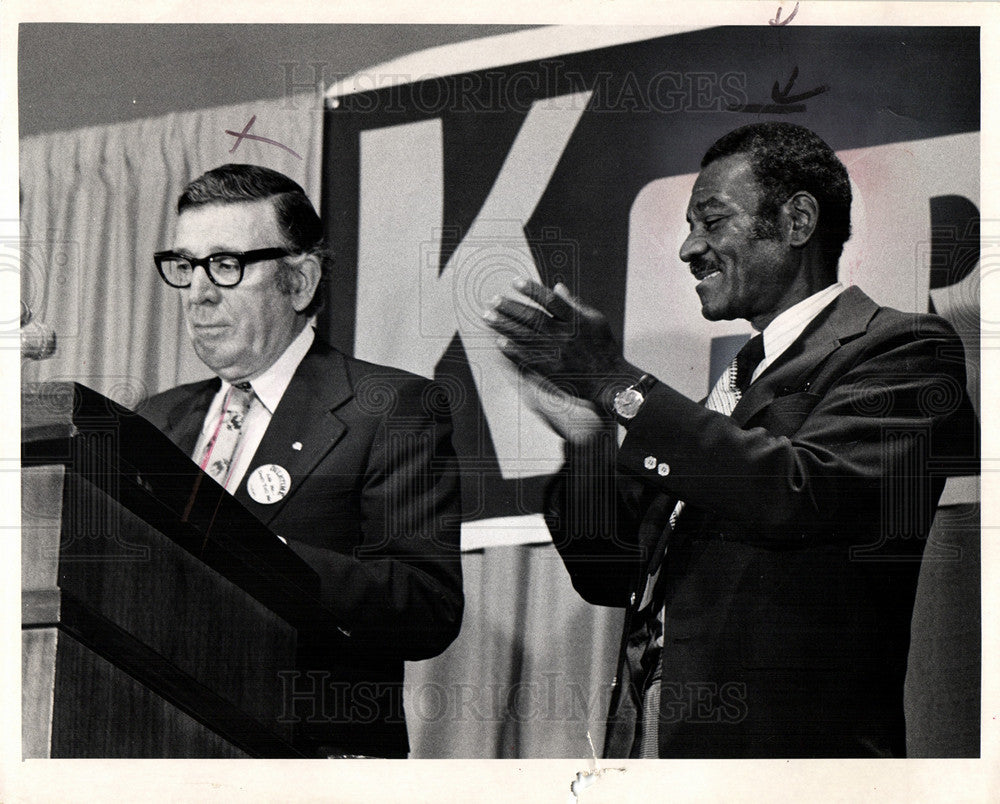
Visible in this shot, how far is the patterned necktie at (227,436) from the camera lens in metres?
3.40

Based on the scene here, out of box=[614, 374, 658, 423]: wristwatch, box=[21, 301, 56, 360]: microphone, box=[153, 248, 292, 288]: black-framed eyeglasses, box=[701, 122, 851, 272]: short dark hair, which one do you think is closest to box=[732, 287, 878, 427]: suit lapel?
box=[701, 122, 851, 272]: short dark hair

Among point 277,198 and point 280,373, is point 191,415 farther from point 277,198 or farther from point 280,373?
point 277,198

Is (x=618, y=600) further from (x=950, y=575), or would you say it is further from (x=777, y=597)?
(x=950, y=575)

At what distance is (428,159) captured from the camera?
3480 mm

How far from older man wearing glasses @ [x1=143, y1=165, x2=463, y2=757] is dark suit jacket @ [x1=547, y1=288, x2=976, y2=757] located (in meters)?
0.45

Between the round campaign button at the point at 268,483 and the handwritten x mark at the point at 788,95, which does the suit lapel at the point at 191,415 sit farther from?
the handwritten x mark at the point at 788,95

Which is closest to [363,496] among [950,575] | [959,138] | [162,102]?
[162,102]

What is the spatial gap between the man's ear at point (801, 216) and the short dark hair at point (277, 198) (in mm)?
1358

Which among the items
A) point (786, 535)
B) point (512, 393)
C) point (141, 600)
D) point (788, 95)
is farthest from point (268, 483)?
point (788, 95)

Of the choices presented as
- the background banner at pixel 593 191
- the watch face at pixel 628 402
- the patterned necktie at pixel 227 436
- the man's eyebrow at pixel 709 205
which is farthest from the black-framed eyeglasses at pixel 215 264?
the man's eyebrow at pixel 709 205

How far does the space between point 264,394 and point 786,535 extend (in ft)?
5.15

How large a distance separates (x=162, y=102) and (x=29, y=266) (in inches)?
24.7

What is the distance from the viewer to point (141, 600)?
3.22 meters

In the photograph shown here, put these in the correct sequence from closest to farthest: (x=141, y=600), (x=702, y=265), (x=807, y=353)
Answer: (x=141, y=600) < (x=807, y=353) < (x=702, y=265)
